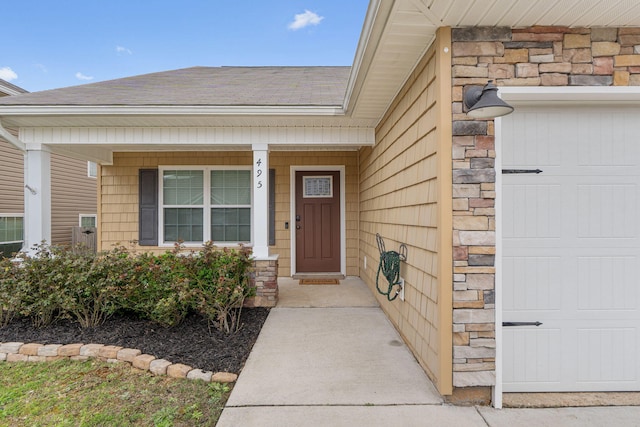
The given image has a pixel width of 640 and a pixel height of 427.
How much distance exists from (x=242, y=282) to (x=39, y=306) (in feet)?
6.50

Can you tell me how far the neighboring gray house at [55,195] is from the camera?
7.82m

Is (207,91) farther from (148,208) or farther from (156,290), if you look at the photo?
(156,290)

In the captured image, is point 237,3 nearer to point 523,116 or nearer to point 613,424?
point 523,116

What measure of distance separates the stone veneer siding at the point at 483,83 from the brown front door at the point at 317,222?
3867 millimetres

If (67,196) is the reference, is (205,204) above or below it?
below

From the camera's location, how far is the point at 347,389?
2314 millimetres

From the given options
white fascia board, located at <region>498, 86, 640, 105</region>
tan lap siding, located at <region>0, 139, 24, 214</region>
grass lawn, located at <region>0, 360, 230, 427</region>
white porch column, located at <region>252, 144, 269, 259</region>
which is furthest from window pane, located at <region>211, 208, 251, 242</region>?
tan lap siding, located at <region>0, 139, 24, 214</region>

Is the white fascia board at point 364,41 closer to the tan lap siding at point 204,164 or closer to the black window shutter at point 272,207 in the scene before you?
the tan lap siding at point 204,164

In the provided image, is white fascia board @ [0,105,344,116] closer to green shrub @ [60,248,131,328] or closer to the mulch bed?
green shrub @ [60,248,131,328]

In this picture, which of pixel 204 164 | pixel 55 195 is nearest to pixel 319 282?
pixel 204 164

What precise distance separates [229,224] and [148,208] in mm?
1409

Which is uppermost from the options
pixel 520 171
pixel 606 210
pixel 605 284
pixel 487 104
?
pixel 487 104

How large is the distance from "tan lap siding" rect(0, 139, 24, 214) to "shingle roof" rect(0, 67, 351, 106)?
455cm

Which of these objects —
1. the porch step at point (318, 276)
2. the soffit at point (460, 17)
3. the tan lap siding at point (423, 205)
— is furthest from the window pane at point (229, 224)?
the soffit at point (460, 17)
